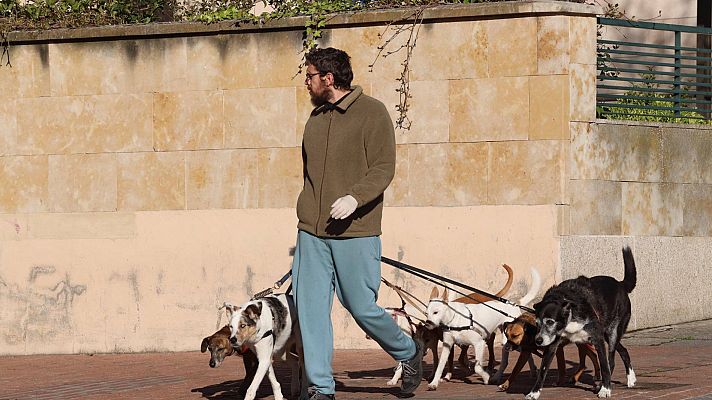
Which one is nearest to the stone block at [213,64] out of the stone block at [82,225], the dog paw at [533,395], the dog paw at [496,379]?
the stone block at [82,225]

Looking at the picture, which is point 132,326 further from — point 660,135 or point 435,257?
point 660,135

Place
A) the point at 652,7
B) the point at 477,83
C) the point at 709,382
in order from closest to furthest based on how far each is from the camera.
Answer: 1. the point at 709,382
2. the point at 477,83
3. the point at 652,7

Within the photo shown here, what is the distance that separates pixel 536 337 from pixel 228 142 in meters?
5.09

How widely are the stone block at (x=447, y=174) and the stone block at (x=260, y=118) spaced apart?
1.25 meters

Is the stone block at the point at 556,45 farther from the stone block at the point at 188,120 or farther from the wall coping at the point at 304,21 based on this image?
the stone block at the point at 188,120

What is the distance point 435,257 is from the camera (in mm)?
12727

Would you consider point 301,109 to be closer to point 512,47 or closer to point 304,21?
point 304,21

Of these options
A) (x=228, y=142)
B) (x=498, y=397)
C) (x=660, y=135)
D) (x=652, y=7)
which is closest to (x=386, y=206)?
(x=228, y=142)

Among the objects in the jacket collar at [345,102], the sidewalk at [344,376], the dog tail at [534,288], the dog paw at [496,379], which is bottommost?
the sidewalk at [344,376]

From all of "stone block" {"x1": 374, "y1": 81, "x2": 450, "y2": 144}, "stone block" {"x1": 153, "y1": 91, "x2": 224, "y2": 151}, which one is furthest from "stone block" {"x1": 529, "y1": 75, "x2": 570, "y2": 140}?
"stone block" {"x1": 153, "y1": 91, "x2": 224, "y2": 151}

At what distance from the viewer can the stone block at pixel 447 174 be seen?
1256 centimetres

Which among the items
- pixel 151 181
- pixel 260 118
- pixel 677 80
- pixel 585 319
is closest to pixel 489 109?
pixel 260 118

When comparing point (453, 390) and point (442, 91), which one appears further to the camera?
point (442, 91)

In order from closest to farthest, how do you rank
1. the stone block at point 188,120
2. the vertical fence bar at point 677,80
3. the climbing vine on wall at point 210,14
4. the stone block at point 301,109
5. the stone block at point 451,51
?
the stone block at point 451,51 < the climbing vine on wall at point 210,14 < the stone block at point 301,109 < the stone block at point 188,120 < the vertical fence bar at point 677,80
